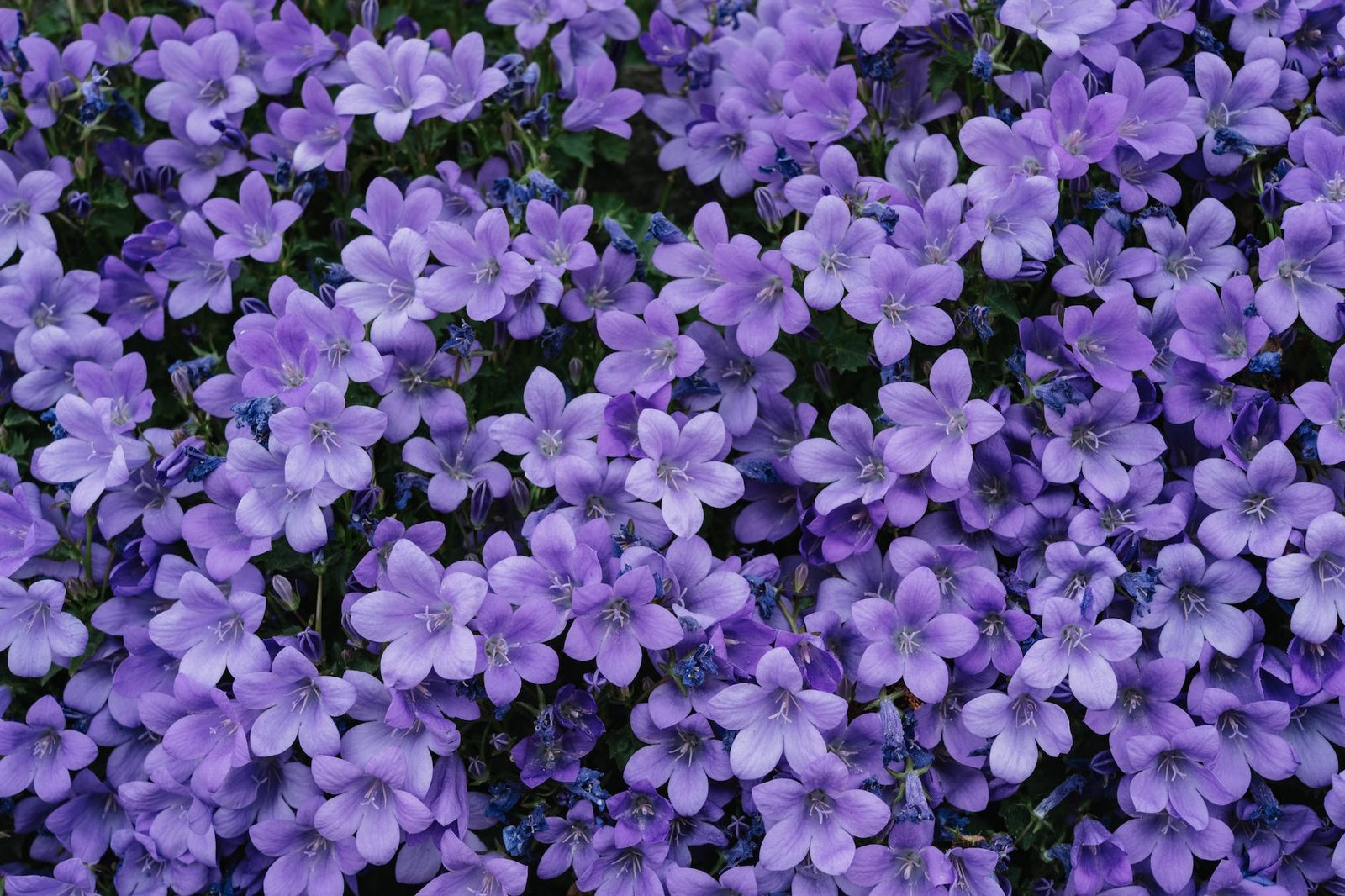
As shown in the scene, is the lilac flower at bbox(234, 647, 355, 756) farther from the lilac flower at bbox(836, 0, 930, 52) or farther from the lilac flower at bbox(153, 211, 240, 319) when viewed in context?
the lilac flower at bbox(836, 0, 930, 52)

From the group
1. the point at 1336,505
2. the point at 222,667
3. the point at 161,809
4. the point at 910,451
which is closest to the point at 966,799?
the point at 910,451

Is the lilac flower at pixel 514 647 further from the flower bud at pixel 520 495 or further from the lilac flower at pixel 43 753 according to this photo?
the lilac flower at pixel 43 753

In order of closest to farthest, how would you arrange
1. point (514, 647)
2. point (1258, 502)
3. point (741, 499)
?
point (514, 647), point (1258, 502), point (741, 499)

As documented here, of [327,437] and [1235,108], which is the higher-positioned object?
[1235,108]

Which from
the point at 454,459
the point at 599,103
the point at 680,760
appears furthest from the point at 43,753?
the point at 599,103

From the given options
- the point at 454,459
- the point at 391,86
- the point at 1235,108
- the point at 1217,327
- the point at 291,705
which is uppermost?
the point at 1235,108

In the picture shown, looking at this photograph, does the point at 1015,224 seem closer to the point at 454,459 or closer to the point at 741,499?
the point at 741,499

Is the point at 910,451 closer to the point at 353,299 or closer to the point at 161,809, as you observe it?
the point at 353,299
